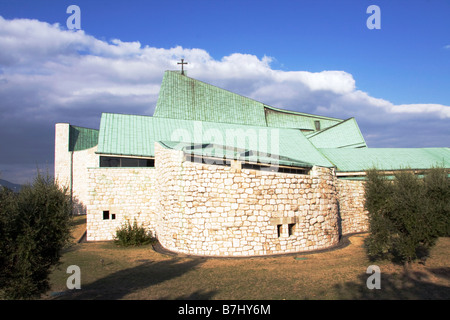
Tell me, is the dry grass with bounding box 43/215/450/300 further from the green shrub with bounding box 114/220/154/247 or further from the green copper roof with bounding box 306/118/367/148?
the green copper roof with bounding box 306/118/367/148

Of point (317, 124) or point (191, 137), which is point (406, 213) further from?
point (317, 124)

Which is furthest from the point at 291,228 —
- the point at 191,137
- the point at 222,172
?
the point at 191,137

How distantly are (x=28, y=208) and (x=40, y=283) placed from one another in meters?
1.82

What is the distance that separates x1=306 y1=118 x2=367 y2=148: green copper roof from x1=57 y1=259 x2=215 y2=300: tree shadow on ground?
61.6 feet

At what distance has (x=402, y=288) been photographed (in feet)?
29.8

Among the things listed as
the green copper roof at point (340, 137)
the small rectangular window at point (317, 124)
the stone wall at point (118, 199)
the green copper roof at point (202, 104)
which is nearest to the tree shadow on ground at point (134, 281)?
the stone wall at point (118, 199)

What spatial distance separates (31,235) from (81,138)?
2919 centimetres

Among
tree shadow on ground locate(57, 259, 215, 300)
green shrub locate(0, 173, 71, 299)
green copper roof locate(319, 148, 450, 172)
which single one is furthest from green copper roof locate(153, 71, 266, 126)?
green shrub locate(0, 173, 71, 299)

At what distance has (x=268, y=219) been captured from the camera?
1395 centimetres

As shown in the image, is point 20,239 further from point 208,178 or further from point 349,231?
point 349,231

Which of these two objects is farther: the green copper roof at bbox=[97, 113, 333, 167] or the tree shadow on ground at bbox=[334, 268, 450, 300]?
the green copper roof at bbox=[97, 113, 333, 167]

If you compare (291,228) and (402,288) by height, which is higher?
(291,228)

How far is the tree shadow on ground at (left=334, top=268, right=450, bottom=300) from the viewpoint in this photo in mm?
8414
